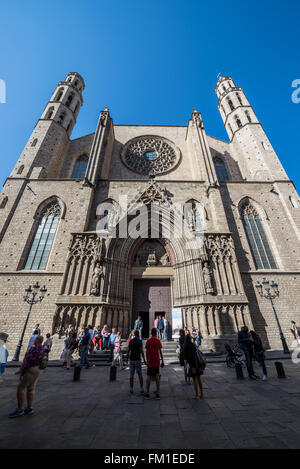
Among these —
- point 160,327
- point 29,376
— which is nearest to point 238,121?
point 160,327

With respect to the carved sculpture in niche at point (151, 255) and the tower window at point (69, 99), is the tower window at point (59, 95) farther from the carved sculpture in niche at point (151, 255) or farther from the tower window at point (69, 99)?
the carved sculpture in niche at point (151, 255)

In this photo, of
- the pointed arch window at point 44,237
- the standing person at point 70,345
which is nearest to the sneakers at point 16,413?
the standing person at point 70,345

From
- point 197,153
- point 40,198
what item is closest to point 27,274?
point 40,198

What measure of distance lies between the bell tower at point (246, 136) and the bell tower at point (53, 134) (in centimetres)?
2068

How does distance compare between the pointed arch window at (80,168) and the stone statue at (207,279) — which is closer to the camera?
the stone statue at (207,279)

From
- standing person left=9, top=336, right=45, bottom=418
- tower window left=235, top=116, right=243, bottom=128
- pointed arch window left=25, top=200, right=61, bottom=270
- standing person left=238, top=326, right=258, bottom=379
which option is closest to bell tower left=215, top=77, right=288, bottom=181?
tower window left=235, top=116, right=243, bottom=128

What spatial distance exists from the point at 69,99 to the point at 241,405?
3378 cm

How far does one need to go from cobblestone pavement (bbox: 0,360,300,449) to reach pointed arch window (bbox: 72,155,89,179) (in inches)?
781

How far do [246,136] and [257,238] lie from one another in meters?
14.0

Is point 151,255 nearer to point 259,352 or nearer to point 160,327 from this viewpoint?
point 160,327

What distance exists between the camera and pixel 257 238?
15422 millimetres

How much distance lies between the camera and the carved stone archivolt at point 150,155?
21.9m

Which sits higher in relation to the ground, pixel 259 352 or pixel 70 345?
pixel 70 345

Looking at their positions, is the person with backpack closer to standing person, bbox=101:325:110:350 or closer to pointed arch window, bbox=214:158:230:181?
standing person, bbox=101:325:110:350
